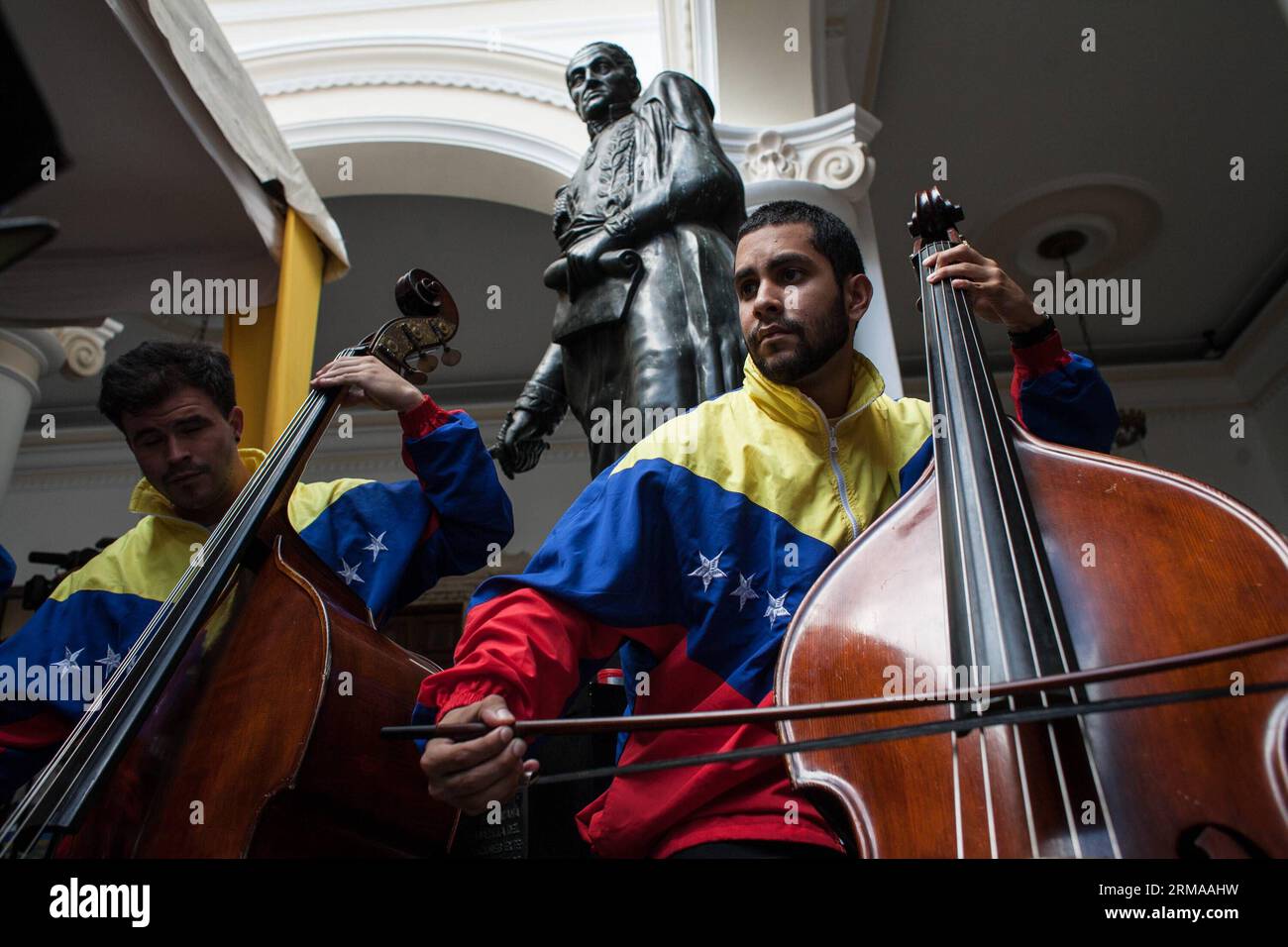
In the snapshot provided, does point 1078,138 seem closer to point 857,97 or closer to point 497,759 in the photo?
point 857,97

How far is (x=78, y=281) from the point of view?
2654 millimetres

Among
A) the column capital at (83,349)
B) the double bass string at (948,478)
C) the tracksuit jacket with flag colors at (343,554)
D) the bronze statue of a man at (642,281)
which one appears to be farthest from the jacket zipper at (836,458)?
the column capital at (83,349)

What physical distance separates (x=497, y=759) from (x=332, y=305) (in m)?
5.49

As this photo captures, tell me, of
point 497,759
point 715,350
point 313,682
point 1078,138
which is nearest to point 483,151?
point 1078,138

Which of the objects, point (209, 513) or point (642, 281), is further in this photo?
point (642, 281)

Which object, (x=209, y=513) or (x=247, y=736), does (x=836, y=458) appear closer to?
(x=247, y=736)

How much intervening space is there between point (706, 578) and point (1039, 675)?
441 mm

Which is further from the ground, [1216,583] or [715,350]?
[715,350]

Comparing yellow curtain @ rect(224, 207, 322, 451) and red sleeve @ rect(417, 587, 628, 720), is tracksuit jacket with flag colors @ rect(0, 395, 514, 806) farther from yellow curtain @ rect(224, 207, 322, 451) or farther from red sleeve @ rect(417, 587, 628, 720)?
yellow curtain @ rect(224, 207, 322, 451)

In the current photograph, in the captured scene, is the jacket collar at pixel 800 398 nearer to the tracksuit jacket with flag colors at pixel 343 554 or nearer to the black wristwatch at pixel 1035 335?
the black wristwatch at pixel 1035 335

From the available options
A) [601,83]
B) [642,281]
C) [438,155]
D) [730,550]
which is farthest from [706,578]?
[438,155]

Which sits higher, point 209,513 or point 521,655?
point 209,513

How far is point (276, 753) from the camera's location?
106 centimetres

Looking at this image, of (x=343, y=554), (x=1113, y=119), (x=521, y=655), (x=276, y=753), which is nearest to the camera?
(x=521, y=655)
